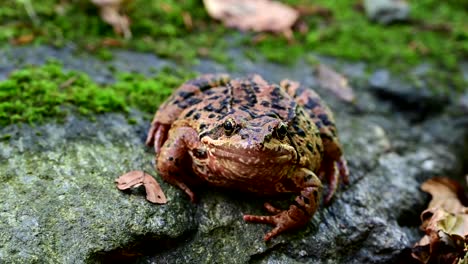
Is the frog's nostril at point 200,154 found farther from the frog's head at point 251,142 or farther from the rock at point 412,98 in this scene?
the rock at point 412,98

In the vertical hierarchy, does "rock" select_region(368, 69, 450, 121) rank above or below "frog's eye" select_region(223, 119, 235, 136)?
below

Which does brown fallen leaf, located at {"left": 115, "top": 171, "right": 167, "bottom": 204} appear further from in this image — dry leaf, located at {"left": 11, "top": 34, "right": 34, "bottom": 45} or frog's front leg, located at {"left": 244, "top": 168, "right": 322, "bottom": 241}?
dry leaf, located at {"left": 11, "top": 34, "right": 34, "bottom": 45}

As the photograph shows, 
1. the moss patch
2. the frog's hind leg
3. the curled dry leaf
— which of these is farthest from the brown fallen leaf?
the moss patch

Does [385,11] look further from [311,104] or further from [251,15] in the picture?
[311,104]

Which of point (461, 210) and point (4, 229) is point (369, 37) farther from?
point (4, 229)

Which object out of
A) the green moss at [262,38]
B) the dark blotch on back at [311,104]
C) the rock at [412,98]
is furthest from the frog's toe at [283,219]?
the rock at [412,98]

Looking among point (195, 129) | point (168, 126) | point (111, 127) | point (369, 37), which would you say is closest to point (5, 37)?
point (111, 127)
